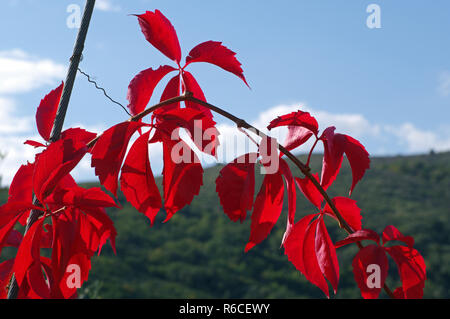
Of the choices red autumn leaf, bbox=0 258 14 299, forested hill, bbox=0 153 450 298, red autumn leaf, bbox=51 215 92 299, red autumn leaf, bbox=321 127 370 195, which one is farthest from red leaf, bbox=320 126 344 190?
forested hill, bbox=0 153 450 298

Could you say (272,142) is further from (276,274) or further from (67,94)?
(276,274)

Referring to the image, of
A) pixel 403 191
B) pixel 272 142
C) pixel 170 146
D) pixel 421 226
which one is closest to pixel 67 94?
pixel 170 146

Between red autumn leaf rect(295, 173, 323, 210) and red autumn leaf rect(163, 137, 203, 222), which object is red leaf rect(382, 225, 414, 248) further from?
red autumn leaf rect(163, 137, 203, 222)

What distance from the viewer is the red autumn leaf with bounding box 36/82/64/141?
727 mm

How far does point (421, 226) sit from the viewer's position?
10.1 m

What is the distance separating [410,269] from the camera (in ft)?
2.14

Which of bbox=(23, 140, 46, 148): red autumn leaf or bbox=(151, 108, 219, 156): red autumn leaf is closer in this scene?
bbox=(151, 108, 219, 156): red autumn leaf

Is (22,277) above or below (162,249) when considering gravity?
below

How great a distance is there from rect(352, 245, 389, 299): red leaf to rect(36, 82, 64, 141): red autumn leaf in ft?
1.56

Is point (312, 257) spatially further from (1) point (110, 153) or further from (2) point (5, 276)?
(2) point (5, 276)

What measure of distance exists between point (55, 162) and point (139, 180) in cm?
10

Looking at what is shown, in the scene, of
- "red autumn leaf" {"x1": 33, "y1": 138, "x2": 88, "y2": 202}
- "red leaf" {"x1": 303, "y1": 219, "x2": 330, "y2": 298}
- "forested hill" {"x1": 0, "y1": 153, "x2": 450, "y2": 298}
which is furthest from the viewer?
"forested hill" {"x1": 0, "y1": 153, "x2": 450, "y2": 298}

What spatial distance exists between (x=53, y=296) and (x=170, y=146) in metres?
0.23

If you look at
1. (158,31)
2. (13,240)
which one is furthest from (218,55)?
(13,240)
